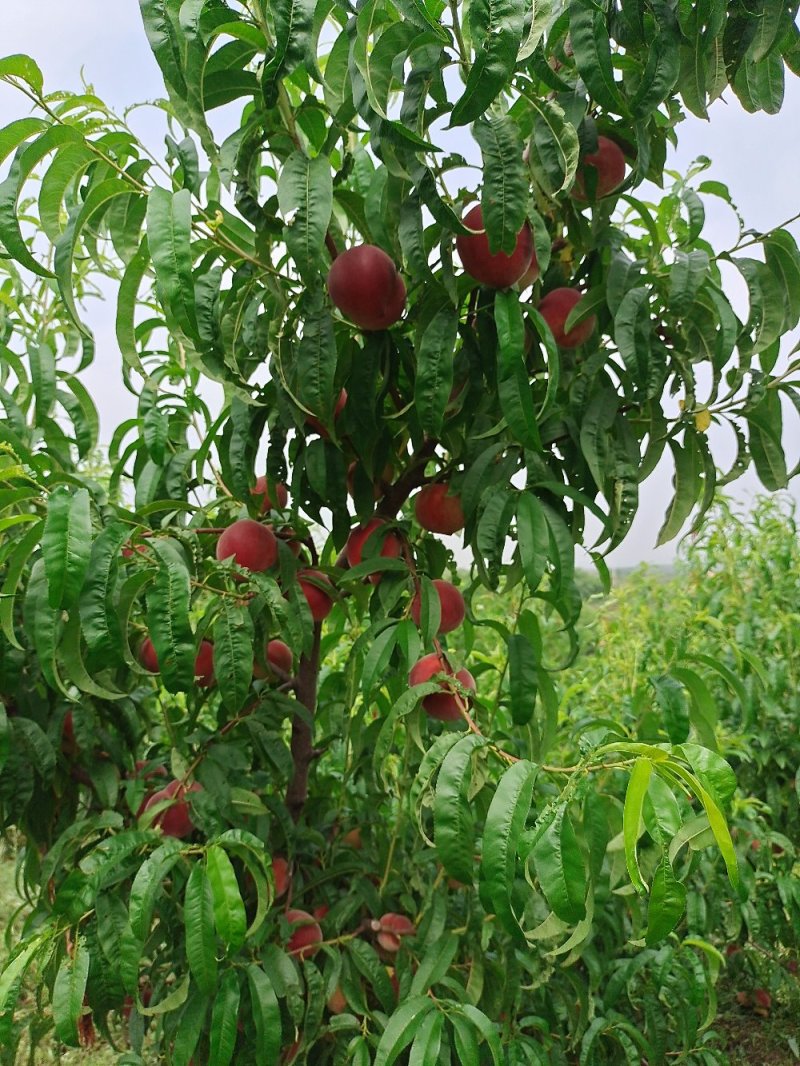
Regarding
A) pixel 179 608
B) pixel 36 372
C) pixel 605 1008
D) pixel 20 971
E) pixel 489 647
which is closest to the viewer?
pixel 179 608

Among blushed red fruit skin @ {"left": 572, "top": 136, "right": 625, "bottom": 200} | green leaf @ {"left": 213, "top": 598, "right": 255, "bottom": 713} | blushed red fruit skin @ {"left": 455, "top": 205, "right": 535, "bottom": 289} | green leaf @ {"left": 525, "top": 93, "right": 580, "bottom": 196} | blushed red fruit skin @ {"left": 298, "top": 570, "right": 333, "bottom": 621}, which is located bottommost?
green leaf @ {"left": 213, "top": 598, "right": 255, "bottom": 713}

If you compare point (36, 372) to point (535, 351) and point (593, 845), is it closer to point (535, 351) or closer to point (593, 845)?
point (535, 351)

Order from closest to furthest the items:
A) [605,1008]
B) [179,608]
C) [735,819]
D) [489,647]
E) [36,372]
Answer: [179,608] → [36,372] → [605,1008] → [735,819] → [489,647]

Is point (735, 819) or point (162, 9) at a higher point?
point (162, 9)

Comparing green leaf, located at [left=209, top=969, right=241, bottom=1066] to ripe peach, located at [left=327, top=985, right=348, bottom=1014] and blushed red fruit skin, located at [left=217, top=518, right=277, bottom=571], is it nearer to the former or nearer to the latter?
ripe peach, located at [left=327, top=985, right=348, bottom=1014]

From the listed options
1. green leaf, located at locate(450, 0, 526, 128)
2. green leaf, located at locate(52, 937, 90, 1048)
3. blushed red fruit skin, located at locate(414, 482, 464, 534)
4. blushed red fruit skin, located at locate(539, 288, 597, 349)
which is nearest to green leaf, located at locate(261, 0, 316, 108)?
green leaf, located at locate(450, 0, 526, 128)

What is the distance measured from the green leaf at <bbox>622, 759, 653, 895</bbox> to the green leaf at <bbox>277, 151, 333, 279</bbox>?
505mm

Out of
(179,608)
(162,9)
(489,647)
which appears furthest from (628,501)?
(489,647)

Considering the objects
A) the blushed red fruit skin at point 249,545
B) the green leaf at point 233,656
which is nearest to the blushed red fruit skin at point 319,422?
the blushed red fruit skin at point 249,545

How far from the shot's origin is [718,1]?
2.66 ft

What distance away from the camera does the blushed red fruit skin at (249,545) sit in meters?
1.08

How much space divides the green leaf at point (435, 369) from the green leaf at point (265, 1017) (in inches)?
24.0

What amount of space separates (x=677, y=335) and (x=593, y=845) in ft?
1.81

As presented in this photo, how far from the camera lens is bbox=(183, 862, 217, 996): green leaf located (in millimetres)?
849
